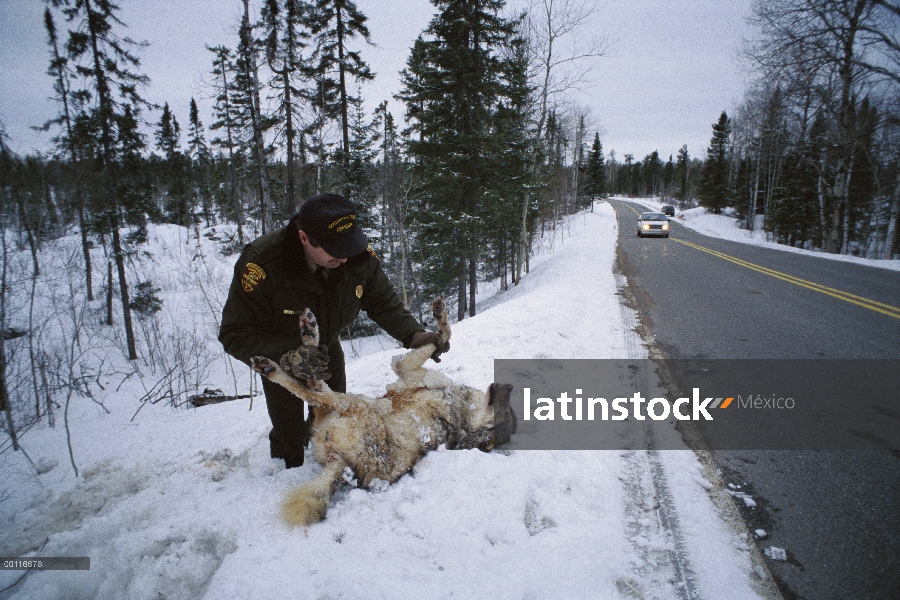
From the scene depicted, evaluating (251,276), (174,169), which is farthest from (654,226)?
(174,169)

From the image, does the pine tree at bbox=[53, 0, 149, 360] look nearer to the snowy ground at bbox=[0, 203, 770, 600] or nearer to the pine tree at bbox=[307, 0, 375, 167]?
the pine tree at bbox=[307, 0, 375, 167]

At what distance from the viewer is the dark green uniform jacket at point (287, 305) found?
89.5 inches

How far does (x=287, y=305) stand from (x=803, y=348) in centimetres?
578

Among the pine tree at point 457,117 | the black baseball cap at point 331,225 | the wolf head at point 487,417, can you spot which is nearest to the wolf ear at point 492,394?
the wolf head at point 487,417

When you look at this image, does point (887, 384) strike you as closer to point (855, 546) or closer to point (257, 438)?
point (855, 546)

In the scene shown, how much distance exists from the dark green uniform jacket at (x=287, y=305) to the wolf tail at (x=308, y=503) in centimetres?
61

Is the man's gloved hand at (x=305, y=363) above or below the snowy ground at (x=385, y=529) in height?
above

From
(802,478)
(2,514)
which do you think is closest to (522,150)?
(802,478)

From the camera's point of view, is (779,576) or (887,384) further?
(887,384)

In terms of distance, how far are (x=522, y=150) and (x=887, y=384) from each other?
1096cm

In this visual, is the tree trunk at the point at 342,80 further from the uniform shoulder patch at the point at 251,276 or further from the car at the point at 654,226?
the car at the point at 654,226

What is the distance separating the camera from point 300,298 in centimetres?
248

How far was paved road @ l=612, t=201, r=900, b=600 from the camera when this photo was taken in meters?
1.79

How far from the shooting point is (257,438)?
2.97 metres
